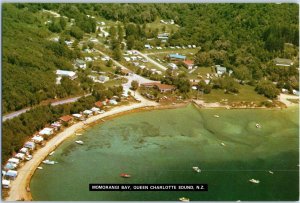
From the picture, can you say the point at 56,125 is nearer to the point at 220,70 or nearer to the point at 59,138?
the point at 59,138

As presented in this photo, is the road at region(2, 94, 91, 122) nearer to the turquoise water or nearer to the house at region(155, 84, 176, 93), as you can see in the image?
the turquoise water

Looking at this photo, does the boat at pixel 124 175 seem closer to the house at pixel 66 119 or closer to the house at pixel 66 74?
the house at pixel 66 119

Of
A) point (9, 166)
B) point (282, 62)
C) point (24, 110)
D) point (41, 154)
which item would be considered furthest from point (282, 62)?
point (9, 166)

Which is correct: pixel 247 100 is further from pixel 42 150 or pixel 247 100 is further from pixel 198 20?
pixel 42 150

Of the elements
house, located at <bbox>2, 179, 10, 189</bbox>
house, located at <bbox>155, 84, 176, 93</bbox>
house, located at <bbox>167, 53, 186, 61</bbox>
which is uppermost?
house, located at <bbox>167, 53, 186, 61</bbox>

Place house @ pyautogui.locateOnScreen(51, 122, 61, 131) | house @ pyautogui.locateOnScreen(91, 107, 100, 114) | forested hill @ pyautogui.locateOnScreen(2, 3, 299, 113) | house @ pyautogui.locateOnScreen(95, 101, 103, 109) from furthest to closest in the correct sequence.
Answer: house @ pyautogui.locateOnScreen(95, 101, 103, 109) < house @ pyautogui.locateOnScreen(91, 107, 100, 114) < forested hill @ pyautogui.locateOnScreen(2, 3, 299, 113) < house @ pyautogui.locateOnScreen(51, 122, 61, 131)

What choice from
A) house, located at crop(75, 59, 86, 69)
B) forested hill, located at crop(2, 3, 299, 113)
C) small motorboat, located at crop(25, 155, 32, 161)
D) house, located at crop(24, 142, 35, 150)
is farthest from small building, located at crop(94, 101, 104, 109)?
small motorboat, located at crop(25, 155, 32, 161)

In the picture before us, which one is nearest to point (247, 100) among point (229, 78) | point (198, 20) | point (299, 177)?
point (229, 78)
